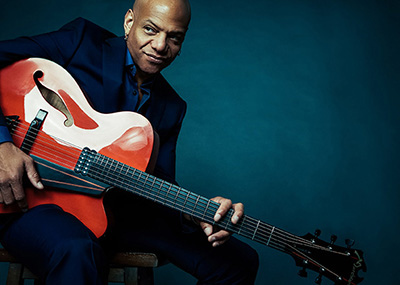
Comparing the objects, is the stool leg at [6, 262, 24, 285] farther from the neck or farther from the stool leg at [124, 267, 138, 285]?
the neck

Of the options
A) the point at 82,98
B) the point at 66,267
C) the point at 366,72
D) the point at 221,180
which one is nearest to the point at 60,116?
the point at 82,98

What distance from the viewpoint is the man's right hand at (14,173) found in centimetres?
145

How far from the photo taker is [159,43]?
192 cm

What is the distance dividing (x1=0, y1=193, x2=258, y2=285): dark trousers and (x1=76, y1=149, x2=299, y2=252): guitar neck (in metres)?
0.20

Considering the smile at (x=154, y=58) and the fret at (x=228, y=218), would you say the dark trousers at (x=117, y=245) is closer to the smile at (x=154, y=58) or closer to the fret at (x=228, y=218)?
the fret at (x=228, y=218)

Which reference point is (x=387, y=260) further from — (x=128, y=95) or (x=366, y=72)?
(x=128, y=95)

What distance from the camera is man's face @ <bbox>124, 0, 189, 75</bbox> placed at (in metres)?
1.92

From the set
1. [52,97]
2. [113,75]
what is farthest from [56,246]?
[113,75]

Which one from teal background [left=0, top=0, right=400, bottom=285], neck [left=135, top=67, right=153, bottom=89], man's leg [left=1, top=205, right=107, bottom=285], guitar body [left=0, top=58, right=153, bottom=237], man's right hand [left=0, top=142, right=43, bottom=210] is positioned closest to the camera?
man's leg [left=1, top=205, right=107, bottom=285]

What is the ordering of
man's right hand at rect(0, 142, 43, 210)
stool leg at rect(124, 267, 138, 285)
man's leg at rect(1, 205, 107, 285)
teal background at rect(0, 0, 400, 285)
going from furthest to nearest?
teal background at rect(0, 0, 400, 285), stool leg at rect(124, 267, 138, 285), man's right hand at rect(0, 142, 43, 210), man's leg at rect(1, 205, 107, 285)

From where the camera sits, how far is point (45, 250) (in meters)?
1.41

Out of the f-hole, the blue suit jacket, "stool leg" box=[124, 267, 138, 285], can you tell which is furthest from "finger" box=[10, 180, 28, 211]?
"stool leg" box=[124, 267, 138, 285]

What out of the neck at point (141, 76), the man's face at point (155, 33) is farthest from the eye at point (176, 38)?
the neck at point (141, 76)

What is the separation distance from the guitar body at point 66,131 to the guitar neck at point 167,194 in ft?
0.13
